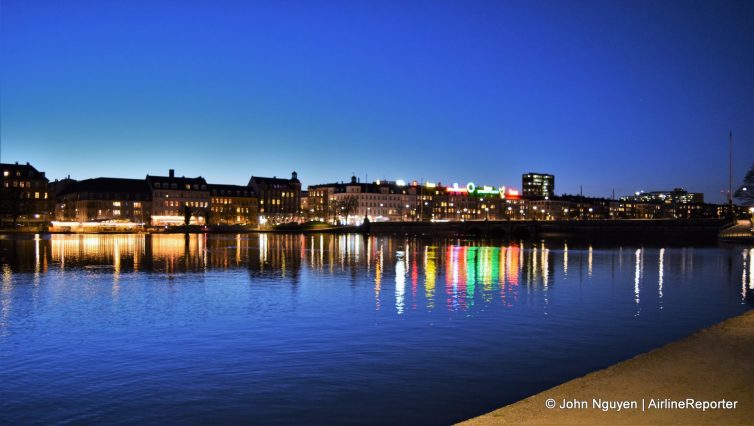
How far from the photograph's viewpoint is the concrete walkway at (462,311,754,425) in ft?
38.4

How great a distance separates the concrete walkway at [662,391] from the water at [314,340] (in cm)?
232

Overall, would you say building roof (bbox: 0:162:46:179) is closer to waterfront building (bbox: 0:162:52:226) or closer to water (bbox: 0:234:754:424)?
waterfront building (bbox: 0:162:52:226)

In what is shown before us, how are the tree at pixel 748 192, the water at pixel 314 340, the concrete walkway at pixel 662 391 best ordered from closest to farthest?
the concrete walkway at pixel 662 391, the water at pixel 314 340, the tree at pixel 748 192

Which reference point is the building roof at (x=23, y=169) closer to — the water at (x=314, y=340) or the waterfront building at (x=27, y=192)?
the waterfront building at (x=27, y=192)

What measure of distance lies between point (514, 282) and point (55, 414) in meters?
34.2

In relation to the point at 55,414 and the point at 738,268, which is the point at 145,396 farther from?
the point at 738,268

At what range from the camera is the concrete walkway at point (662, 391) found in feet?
38.4

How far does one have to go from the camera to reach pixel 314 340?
23.5m

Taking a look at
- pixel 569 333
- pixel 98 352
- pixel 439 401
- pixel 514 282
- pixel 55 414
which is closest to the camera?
pixel 55 414

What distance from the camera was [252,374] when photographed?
18.7 metres

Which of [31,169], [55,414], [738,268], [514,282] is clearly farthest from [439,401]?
[31,169]

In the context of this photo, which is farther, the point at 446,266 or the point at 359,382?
the point at 446,266

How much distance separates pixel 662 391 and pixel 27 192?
198876 mm

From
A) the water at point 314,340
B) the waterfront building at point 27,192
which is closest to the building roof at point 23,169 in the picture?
the waterfront building at point 27,192
